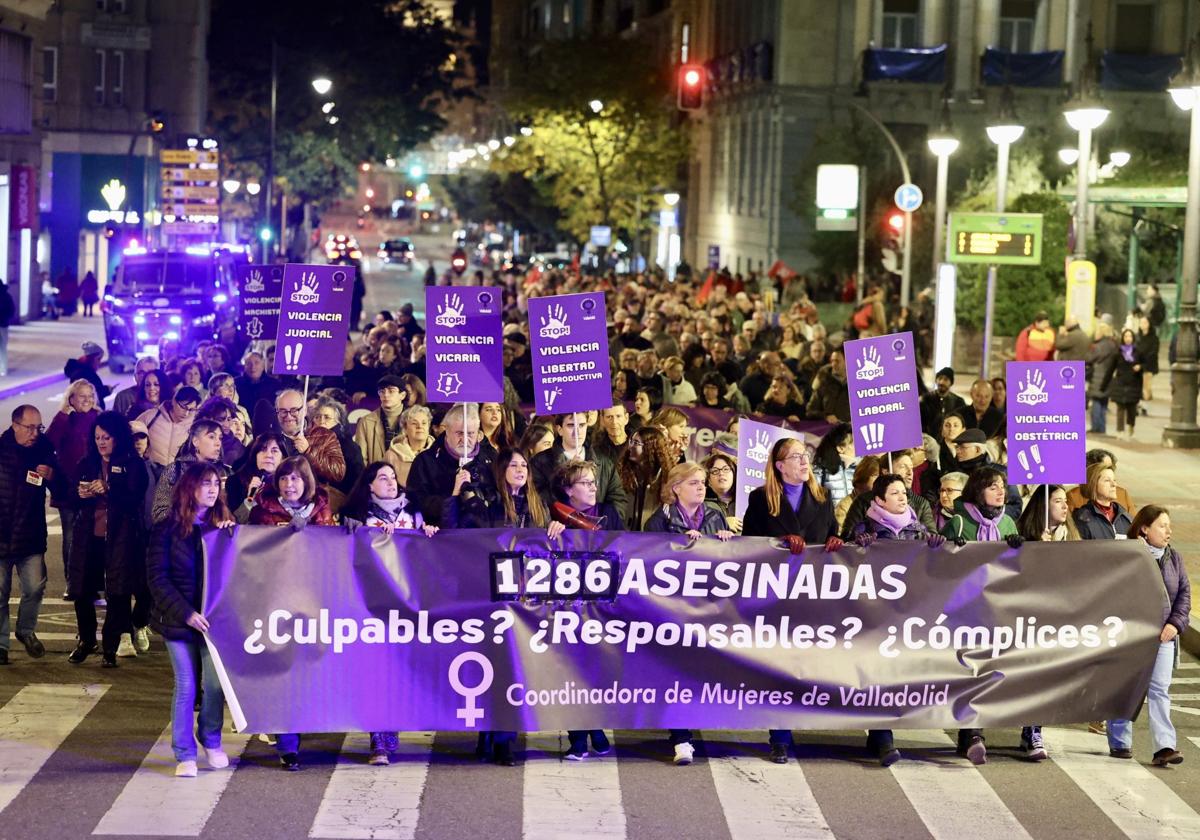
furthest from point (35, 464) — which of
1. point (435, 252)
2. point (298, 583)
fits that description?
point (435, 252)

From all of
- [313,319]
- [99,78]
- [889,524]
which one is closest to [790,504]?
[889,524]

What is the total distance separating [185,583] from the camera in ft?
34.1

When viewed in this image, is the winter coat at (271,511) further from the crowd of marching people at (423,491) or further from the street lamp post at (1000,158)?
the street lamp post at (1000,158)

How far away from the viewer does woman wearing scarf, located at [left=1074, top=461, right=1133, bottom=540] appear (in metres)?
11.9

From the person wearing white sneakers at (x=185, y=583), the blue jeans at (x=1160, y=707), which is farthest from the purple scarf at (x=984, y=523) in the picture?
the person wearing white sneakers at (x=185, y=583)

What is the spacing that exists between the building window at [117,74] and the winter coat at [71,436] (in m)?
56.0

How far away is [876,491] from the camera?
11.2 metres

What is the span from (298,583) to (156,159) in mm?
61091

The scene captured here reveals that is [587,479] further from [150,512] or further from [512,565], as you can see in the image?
[150,512]

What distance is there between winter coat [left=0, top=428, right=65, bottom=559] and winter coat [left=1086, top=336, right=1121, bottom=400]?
61.6ft

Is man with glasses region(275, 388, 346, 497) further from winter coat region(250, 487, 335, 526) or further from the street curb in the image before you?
the street curb

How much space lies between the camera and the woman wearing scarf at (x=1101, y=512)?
39.0 ft

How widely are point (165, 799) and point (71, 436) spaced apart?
14.5ft

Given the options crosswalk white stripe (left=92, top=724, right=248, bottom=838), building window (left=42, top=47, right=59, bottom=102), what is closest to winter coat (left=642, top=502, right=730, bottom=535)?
crosswalk white stripe (left=92, top=724, right=248, bottom=838)
